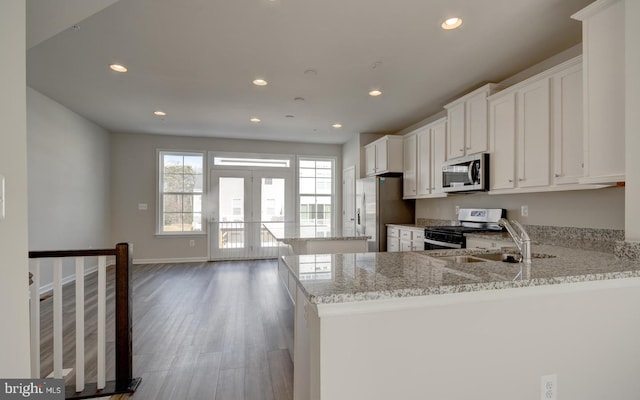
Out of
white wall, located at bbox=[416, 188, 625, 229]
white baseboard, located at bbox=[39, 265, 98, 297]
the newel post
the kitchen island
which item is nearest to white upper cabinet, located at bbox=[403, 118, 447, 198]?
white wall, located at bbox=[416, 188, 625, 229]

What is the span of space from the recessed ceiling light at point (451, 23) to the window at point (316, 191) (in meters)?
4.75

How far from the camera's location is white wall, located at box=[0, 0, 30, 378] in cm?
85

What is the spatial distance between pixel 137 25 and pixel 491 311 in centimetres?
309

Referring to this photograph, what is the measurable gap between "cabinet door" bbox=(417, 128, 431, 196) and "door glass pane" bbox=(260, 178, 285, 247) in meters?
3.23

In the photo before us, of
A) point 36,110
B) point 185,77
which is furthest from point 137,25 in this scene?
point 36,110

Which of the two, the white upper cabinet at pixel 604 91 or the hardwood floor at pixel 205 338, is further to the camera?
the hardwood floor at pixel 205 338

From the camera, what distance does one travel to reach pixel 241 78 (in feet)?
11.3

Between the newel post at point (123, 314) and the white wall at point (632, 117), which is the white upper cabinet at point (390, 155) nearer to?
the white wall at point (632, 117)

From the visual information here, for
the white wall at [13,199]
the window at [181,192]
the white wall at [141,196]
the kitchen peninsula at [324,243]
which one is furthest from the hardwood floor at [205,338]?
the window at [181,192]

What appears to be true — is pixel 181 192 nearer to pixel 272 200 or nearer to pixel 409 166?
pixel 272 200

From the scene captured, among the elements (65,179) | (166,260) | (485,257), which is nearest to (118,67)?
(65,179)

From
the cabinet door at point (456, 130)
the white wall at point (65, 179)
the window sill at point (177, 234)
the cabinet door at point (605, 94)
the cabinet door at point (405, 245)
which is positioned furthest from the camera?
the window sill at point (177, 234)

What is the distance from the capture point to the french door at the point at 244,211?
643 cm

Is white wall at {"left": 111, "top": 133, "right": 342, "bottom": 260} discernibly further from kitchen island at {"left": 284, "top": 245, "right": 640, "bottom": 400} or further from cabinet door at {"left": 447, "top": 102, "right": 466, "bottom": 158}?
kitchen island at {"left": 284, "top": 245, "right": 640, "bottom": 400}
